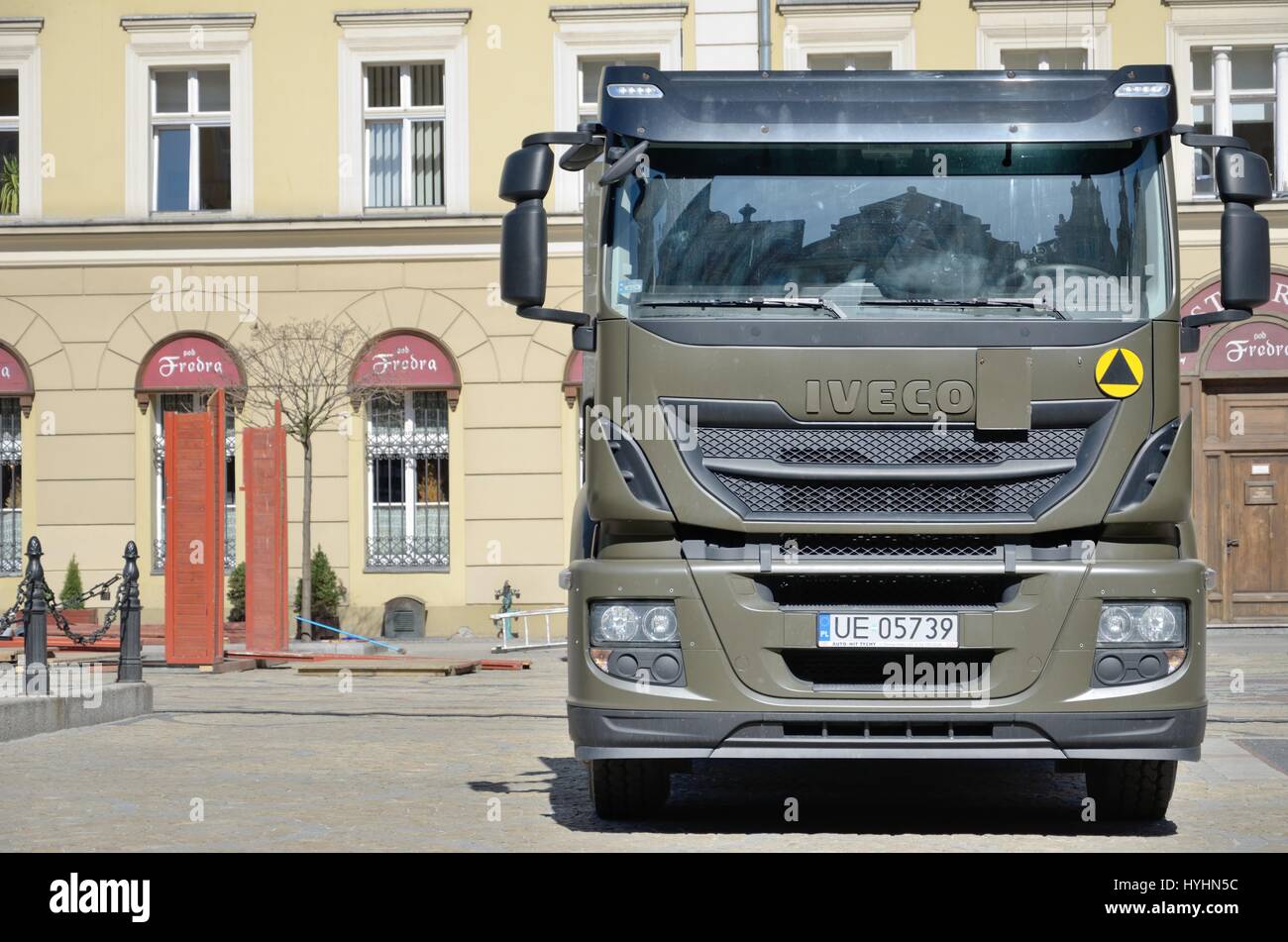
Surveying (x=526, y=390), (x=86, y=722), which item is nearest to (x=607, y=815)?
(x=86, y=722)

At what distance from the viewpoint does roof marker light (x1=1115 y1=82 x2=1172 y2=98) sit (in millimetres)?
7492

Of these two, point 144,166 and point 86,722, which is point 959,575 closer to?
point 86,722

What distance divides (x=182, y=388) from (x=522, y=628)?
18.3 ft

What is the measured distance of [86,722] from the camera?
12852 mm

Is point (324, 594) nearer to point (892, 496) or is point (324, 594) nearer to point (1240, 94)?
point (1240, 94)

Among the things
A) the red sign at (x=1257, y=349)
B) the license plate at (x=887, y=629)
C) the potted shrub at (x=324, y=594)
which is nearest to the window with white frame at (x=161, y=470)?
the potted shrub at (x=324, y=594)

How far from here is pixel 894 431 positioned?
23.8 ft

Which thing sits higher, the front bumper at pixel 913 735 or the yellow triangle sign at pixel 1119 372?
the yellow triangle sign at pixel 1119 372

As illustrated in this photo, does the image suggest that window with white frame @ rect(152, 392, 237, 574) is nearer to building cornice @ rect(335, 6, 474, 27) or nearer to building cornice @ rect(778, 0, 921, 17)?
building cornice @ rect(335, 6, 474, 27)

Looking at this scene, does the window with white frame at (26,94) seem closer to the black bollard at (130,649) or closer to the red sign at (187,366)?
the red sign at (187,366)

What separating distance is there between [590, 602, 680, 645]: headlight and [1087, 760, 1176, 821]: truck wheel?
6.33 ft

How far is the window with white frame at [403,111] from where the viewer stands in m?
24.5

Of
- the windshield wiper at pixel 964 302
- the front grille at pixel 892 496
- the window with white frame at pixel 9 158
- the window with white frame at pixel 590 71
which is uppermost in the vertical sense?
the window with white frame at pixel 590 71

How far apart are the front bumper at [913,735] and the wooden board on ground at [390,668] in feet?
35.9
